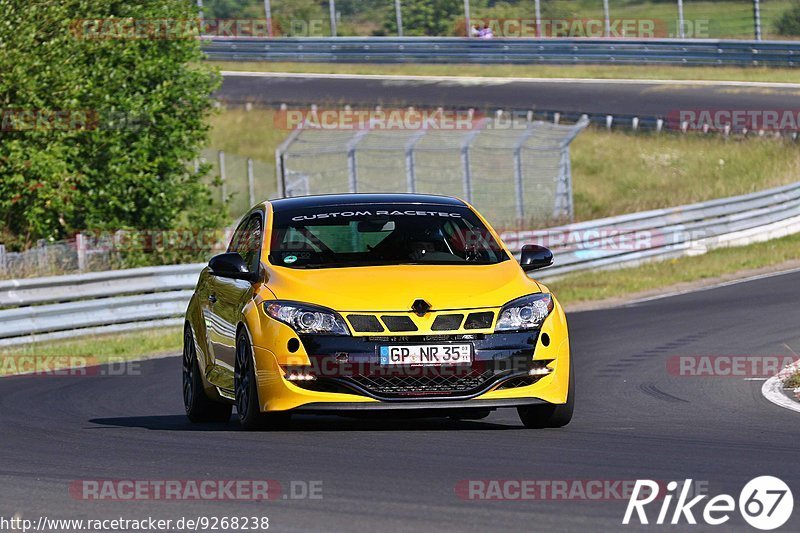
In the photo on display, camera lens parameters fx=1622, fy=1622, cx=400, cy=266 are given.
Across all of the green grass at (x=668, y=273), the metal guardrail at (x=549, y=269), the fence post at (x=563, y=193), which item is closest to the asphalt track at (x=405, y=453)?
the metal guardrail at (x=549, y=269)

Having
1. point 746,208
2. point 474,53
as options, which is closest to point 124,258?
point 746,208

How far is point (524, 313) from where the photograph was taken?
951cm

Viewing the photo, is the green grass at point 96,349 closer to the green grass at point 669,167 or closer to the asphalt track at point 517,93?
the green grass at point 669,167

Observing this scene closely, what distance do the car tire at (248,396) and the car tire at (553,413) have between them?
1487 millimetres

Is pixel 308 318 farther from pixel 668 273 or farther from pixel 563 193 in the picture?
pixel 563 193

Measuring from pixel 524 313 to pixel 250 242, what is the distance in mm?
2336

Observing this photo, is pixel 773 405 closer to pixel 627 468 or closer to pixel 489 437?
pixel 489 437

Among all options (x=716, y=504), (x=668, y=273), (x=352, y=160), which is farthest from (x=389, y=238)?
(x=352, y=160)

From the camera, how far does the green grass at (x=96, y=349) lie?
17.8m

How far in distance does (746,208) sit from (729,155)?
8.21 meters

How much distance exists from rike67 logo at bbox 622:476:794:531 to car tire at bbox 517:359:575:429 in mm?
2416

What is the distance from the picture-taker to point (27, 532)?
6477mm

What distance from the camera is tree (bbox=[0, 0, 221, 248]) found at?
80.3ft

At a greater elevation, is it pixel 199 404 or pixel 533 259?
pixel 533 259
